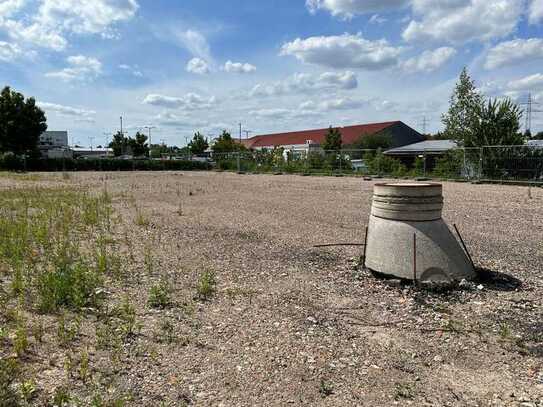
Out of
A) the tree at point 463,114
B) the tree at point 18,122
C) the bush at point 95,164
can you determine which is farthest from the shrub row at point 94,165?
the tree at point 463,114

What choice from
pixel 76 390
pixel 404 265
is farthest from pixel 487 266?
pixel 76 390

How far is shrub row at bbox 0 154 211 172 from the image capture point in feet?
118

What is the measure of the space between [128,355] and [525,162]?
20.2m

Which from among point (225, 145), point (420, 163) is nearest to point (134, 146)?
point (225, 145)

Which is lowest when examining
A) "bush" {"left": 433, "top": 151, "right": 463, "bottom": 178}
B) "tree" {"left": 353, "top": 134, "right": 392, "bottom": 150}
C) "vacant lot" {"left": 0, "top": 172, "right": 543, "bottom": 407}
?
"vacant lot" {"left": 0, "top": 172, "right": 543, "bottom": 407}

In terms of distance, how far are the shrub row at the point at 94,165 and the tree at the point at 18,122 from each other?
477 cm

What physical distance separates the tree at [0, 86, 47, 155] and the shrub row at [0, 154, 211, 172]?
477 cm

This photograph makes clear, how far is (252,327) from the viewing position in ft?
12.4

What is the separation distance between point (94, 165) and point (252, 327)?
39.9m

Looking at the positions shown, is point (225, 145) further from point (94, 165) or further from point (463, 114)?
point (463, 114)

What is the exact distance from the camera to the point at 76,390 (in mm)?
2697

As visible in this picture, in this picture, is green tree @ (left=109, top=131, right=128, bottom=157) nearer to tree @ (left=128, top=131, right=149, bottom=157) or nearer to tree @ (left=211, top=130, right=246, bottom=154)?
tree @ (left=128, top=131, right=149, bottom=157)

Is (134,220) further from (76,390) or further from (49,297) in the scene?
(76,390)

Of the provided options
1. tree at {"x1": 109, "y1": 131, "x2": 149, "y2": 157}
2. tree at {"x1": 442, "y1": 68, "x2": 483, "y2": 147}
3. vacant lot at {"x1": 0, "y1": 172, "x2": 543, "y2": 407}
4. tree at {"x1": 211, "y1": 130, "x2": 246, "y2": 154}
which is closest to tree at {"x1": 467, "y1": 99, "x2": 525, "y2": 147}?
tree at {"x1": 442, "y1": 68, "x2": 483, "y2": 147}
